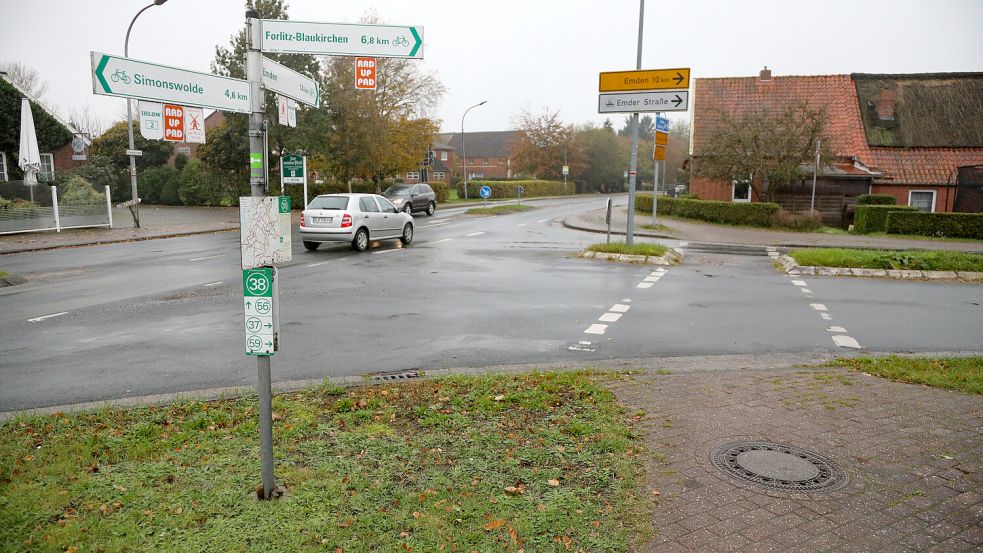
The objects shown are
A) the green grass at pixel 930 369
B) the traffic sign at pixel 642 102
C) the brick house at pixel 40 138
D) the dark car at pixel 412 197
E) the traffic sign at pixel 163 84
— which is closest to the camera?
the traffic sign at pixel 163 84

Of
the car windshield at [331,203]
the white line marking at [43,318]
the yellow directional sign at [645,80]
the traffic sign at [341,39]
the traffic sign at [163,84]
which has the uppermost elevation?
the yellow directional sign at [645,80]

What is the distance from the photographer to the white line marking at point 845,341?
8.23 meters

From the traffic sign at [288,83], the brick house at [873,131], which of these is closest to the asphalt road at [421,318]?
the traffic sign at [288,83]

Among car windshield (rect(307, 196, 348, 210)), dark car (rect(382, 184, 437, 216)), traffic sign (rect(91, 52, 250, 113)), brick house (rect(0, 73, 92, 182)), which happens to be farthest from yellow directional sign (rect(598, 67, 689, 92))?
brick house (rect(0, 73, 92, 182))

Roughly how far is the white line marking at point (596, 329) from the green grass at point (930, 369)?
9.26ft

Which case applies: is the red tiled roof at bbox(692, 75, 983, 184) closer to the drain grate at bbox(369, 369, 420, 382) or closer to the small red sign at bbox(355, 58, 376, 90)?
the small red sign at bbox(355, 58, 376, 90)

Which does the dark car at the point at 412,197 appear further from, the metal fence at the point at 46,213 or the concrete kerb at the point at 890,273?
the concrete kerb at the point at 890,273

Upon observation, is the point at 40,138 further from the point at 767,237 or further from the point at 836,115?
the point at 836,115

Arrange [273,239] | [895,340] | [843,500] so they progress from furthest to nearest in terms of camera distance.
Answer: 1. [895,340]
2. [843,500]
3. [273,239]

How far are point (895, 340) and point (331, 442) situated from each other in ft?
24.0

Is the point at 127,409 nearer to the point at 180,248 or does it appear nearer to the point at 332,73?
the point at 180,248

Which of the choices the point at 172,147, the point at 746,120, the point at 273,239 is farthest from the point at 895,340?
the point at 172,147

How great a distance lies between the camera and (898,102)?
35.4 metres

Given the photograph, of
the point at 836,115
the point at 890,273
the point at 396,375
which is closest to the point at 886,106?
the point at 836,115
